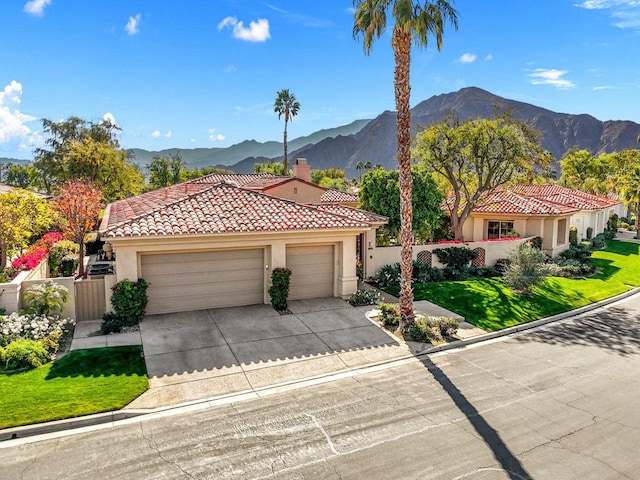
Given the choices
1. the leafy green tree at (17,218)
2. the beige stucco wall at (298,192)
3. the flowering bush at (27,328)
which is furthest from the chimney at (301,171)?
the flowering bush at (27,328)

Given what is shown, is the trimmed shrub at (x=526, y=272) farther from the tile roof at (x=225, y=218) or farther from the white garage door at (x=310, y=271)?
the white garage door at (x=310, y=271)

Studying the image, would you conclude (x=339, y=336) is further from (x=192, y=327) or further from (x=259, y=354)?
(x=192, y=327)

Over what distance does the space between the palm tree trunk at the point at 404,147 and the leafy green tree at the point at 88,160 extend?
31.3m

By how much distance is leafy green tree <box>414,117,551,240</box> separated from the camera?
26719 mm

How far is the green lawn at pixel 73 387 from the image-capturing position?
8727mm

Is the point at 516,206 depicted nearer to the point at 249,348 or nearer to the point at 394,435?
the point at 249,348

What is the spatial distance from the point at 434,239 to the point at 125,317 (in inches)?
888

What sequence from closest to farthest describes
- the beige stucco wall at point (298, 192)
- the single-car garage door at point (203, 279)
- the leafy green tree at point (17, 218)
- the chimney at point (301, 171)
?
the single-car garage door at point (203, 279) → the leafy green tree at point (17, 218) → the beige stucco wall at point (298, 192) → the chimney at point (301, 171)

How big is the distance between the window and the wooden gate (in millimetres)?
25239

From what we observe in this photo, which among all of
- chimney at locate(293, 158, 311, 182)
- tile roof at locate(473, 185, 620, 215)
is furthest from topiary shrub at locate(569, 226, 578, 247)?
chimney at locate(293, 158, 311, 182)

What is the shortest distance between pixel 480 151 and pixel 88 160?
3385 cm

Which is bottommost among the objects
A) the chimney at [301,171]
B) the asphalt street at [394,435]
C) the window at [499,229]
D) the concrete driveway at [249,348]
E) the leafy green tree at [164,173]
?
the asphalt street at [394,435]

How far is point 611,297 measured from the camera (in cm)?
2055

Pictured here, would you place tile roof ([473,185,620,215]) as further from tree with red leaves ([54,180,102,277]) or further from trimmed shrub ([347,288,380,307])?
tree with red leaves ([54,180,102,277])
